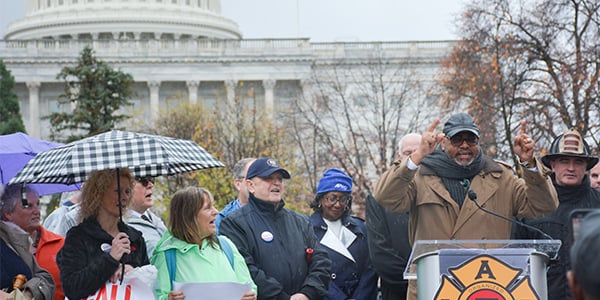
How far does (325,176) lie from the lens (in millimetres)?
10820

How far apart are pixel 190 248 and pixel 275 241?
3.97 feet

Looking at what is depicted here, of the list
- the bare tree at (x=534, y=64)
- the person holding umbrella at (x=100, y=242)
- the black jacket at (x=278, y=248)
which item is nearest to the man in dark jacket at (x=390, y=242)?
the black jacket at (x=278, y=248)

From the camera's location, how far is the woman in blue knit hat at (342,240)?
415 inches

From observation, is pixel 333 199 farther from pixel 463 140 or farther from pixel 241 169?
pixel 463 140

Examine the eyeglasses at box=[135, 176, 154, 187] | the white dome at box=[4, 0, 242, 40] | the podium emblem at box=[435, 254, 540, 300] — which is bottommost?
the podium emblem at box=[435, 254, 540, 300]

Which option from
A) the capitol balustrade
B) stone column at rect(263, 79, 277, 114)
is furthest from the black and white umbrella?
stone column at rect(263, 79, 277, 114)

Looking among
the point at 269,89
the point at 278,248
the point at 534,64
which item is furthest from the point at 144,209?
the point at 269,89

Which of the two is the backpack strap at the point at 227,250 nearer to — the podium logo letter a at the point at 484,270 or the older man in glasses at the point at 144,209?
the older man in glasses at the point at 144,209

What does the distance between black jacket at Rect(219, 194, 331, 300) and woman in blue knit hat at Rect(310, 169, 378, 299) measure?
0.97 meters

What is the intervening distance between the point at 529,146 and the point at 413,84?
1534 inches

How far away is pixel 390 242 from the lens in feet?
31.5

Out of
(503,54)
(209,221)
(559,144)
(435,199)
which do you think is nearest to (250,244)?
(209,221)

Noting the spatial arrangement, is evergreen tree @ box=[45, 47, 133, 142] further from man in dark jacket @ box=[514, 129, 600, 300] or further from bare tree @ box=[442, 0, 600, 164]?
man in dark jacket @ box=[514, 129, 600, 300]

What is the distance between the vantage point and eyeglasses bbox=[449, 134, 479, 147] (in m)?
8.32
